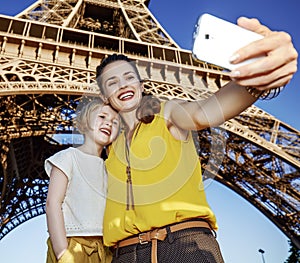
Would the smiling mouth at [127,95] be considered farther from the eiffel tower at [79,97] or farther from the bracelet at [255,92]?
the eiffel tower at [79,97]

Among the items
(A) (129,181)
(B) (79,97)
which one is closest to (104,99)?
(A) (129,181)

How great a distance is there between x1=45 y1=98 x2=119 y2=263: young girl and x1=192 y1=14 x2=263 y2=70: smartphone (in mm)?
810

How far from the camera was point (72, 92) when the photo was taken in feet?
28.7

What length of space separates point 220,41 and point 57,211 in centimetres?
98

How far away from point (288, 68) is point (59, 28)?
1119 cm

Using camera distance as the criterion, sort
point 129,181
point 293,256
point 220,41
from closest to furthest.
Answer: point 220,41 → point 129,181 → point 293,256

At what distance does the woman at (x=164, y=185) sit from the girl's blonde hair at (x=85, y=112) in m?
0.30

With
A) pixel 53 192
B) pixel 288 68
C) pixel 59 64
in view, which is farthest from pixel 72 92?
pixel 288 68

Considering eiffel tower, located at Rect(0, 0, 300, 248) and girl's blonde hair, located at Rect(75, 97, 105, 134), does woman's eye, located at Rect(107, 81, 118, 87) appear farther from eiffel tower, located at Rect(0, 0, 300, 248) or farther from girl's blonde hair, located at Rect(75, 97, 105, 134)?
eiffel tower, located at Rect(0, 0, 300, 248)

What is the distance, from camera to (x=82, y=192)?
5.22 feet

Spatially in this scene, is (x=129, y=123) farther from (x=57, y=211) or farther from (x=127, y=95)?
(x=57, y=211)

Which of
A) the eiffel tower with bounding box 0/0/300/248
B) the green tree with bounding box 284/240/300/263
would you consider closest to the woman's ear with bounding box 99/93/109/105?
the eiffel tower with bounding box 0/0/300/248

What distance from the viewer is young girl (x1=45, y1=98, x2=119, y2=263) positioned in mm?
1430

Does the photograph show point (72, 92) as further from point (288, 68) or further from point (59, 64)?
point (288, 68)
